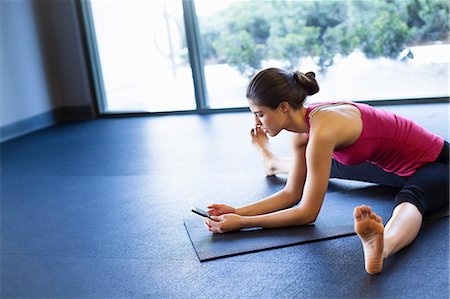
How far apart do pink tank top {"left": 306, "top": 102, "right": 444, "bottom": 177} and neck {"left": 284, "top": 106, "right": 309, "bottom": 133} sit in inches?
0.7

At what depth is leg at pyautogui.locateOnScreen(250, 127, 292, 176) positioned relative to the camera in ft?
9.37

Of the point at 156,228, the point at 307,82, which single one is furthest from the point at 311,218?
the point at 156,228

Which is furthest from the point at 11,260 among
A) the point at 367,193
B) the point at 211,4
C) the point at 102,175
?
the point at 211,4

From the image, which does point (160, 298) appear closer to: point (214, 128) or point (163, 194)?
Answer: point (163, 194)

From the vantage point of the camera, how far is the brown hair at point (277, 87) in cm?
201

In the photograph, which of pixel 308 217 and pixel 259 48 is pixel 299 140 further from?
pixel 259 48

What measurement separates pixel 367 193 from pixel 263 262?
0.72 metres

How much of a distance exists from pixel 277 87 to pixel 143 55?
3.27m

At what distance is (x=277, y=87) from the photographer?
79.1 inches

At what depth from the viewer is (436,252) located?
1907 millimetres

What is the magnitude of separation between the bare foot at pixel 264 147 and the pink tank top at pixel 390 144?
0.71m

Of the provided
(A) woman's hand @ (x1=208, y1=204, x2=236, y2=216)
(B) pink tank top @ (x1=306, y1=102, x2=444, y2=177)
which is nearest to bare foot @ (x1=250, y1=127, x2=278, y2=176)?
(A) woman's hand @ (x1=208, y1=204, x2=236, y2=216)

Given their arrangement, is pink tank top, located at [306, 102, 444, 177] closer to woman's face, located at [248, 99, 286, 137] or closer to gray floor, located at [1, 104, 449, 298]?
woman's face, located at [248, 99, 286, 137]

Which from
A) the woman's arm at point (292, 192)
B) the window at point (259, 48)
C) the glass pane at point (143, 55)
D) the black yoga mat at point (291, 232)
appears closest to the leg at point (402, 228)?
the black yoga mat at point (291, 232)
